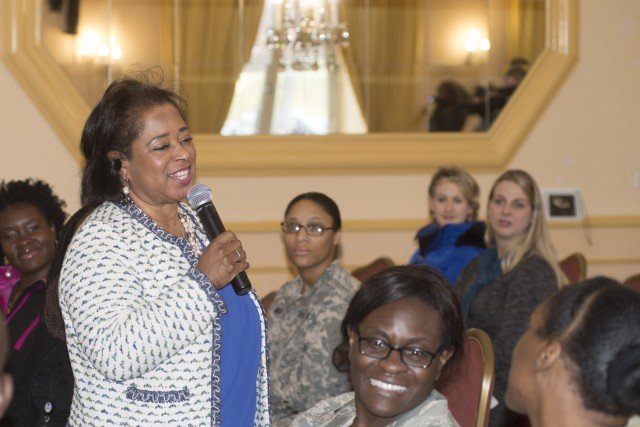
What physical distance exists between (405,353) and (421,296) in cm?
14

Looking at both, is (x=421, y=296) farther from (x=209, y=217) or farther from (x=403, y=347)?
(x=209, y=217)

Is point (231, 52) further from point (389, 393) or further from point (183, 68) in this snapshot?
point (389, 393)

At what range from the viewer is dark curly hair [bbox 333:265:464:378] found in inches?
97.9

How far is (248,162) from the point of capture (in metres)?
6.34

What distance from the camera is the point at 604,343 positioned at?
5.49 ft

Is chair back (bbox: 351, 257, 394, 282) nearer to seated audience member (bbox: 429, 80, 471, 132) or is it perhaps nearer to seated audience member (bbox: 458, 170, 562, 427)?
seated audience member (bbox: 458, 170, 562, 427)

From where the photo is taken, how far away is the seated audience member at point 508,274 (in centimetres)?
400

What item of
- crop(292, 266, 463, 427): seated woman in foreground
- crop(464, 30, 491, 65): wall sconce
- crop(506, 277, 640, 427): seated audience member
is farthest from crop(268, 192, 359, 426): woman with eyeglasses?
crop(464, 30, 491, 65): wall sconce

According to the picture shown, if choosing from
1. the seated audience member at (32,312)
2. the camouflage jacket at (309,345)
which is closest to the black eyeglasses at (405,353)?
the seated audience member at (32,312)

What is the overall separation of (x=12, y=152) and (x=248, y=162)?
138 centimetres

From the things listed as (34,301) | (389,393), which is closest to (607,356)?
(389,393)

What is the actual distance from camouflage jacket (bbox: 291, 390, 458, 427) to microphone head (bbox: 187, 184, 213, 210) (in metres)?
0.59

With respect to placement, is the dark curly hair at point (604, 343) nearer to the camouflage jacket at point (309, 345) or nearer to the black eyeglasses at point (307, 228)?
the camouflage jacket at point (309, 345)

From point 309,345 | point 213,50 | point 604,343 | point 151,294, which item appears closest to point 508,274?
point 309,345
